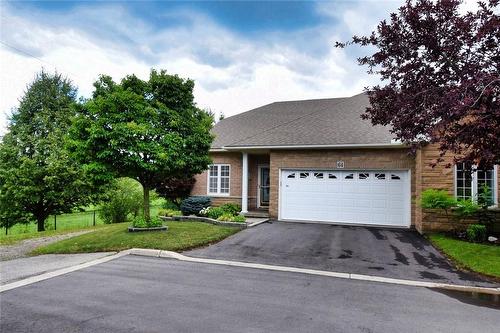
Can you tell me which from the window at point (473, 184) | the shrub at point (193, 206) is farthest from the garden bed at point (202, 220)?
the window at point (473, 184)

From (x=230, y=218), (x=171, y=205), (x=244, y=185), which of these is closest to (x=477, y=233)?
(x=230, y=218)

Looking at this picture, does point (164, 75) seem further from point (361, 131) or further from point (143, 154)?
point (361, 131)

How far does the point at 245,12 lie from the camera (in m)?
13.5

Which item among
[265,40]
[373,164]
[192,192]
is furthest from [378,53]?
[192,192]

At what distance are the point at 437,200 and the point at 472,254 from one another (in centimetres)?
256

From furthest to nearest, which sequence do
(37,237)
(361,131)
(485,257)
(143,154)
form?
1. (361,131)
2. (37,237)
3. (143,154)
4. (485,257)

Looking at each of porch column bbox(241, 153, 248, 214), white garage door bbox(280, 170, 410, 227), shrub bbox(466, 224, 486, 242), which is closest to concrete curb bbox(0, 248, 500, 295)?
shrub bbox(466, 224, 486, 242)

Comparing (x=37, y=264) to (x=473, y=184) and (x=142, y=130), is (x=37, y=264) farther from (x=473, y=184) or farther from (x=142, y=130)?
(x=473, y=184)

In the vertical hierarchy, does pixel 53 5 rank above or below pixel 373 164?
above

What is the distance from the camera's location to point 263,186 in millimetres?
16500

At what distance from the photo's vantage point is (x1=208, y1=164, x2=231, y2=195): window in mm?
16438

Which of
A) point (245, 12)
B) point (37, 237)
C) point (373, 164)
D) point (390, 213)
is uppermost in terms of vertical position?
point (245, 12)

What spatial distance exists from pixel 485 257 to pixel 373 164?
5632 millimetres

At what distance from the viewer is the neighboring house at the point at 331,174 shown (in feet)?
37.9
